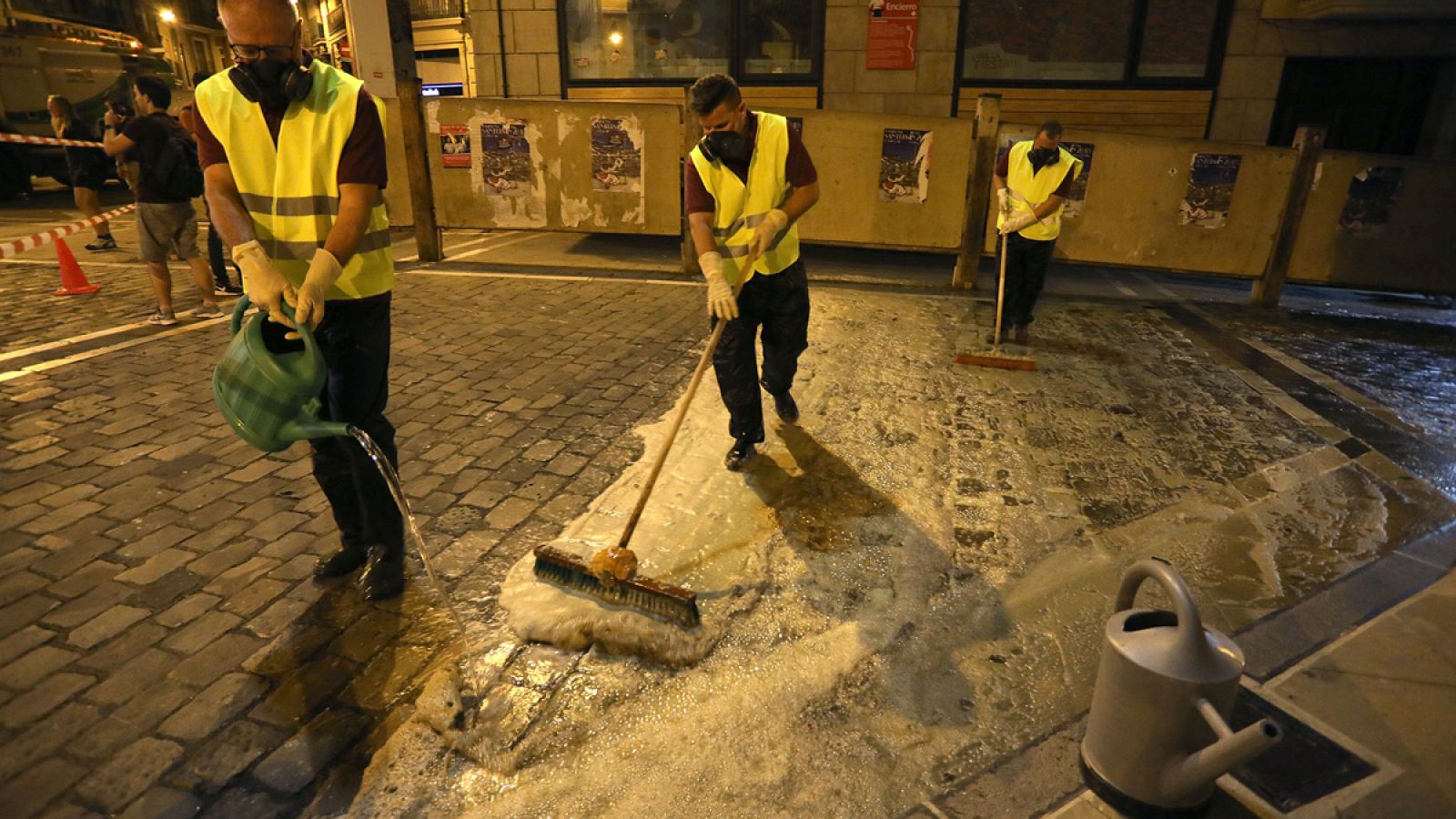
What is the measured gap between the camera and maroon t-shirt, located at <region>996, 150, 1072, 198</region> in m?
6.19

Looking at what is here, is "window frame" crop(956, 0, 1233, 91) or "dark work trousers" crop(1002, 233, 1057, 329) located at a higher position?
"window frame" crop(956, 0, 1233, 91)

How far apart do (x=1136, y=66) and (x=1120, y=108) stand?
0.51m

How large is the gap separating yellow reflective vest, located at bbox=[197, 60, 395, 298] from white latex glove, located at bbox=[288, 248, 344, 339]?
157 millimetres

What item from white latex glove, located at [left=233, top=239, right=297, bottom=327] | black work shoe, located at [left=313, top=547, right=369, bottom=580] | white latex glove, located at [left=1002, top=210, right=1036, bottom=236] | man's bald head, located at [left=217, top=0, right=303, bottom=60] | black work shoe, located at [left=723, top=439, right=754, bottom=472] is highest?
man's bald head, located at [left=217, top=0, right=303, bottom=60]

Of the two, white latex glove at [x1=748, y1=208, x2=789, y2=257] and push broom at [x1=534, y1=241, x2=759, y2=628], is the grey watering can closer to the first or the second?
push broom at [x1=534, y1=241, x2=759, y2=628]

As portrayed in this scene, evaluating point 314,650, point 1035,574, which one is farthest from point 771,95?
point 314,650

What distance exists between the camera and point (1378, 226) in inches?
Result: 331

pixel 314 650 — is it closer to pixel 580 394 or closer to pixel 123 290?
pixel 580 394

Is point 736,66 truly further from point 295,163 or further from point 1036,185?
point 295,163

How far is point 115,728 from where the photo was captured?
2.51 m

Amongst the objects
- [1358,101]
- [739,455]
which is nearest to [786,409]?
[739,455]

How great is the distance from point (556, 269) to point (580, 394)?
14.4ft

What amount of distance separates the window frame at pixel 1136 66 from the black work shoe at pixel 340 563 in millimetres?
9735

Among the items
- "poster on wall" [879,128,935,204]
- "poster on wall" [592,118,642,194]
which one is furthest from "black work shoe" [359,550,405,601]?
"poster on wall" [879,128,935,204]
